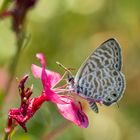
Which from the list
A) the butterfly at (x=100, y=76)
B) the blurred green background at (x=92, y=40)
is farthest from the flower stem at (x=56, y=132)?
the butterfly at (x=100, y=76)

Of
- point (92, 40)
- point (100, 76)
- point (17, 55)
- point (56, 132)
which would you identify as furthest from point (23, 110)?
point (92, 40)

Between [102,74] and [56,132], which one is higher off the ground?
[102,74]

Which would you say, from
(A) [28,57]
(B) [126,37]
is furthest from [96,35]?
(A) [28,57]

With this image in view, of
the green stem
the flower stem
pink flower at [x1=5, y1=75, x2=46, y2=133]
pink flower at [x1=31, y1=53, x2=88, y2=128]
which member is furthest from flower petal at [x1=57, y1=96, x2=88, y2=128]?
the flower stem

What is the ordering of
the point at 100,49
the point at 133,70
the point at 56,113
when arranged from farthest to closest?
the point at 133,70, the point at 56,113, the point at 100,49

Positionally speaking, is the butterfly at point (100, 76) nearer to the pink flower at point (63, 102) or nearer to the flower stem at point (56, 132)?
the pink flower at point (63, 102)

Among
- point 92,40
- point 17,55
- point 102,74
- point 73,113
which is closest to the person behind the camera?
point 73,113

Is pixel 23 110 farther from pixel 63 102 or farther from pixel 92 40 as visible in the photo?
pixel 92 40

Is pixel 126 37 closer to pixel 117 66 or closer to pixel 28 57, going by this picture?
pixel 28 57
